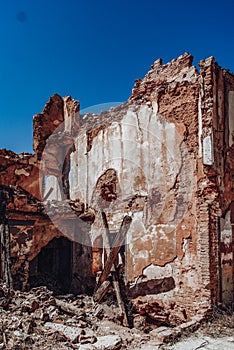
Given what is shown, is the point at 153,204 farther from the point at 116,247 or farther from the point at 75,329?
the point at 75,329

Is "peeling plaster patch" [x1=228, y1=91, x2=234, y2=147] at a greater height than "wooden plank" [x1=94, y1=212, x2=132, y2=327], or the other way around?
"peeling plaster patch" [x1=228, y1=91, x2=234, y2=147]

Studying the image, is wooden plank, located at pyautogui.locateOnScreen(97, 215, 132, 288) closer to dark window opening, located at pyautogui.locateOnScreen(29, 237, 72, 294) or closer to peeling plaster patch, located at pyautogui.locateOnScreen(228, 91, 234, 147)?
dark window opening, located at pyautogui.locateOnScreen(29, 237, 72, 294)

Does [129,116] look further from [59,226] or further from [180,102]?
[59,226]

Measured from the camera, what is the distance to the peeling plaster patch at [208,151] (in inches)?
313

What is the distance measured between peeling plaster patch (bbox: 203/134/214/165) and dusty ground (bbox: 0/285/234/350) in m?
3.40

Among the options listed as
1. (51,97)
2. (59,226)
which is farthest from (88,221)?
(51,97)

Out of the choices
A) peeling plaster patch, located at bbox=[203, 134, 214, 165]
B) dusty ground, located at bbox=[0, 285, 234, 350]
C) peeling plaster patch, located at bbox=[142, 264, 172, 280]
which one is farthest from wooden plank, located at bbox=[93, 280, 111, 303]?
peeling plaster patch, located at bbox=[203, 134, 214, 165]

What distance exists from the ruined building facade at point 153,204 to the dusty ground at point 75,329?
841 millimetres

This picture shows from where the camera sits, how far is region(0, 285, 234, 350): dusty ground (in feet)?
20.1

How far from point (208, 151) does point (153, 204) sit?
211 centimetres

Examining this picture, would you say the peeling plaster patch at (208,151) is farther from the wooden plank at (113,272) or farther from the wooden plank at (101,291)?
the wooden plank at (101,291)

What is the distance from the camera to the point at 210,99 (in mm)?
8094

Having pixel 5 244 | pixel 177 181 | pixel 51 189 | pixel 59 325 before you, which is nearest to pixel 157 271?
pixel 177 181

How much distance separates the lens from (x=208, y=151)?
7996 mm
